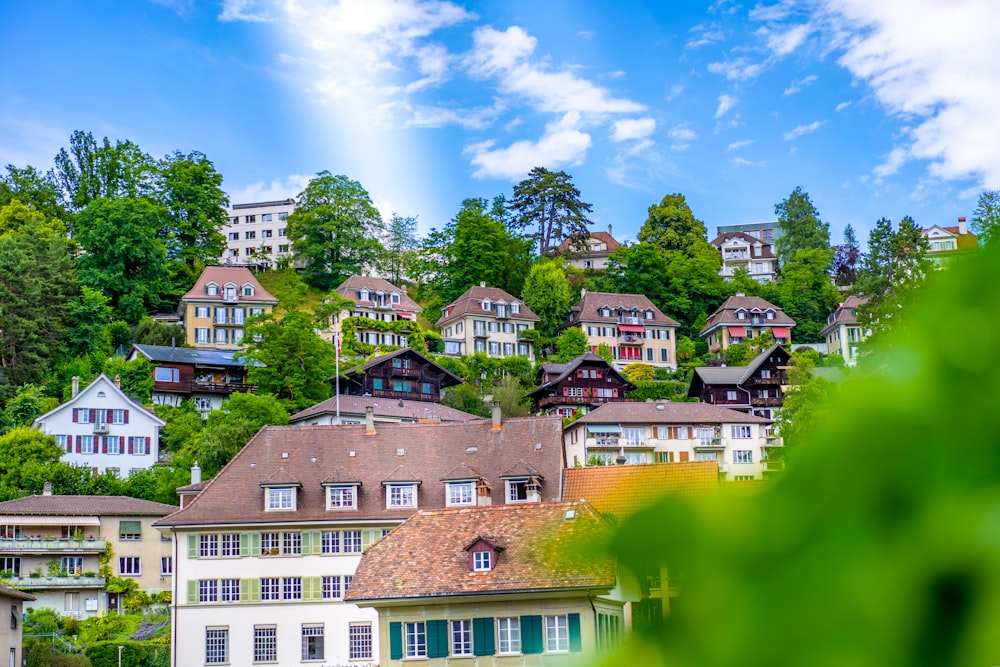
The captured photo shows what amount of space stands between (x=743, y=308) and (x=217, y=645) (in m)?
70.2

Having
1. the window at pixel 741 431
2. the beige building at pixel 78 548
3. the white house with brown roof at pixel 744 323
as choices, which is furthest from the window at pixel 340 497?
the white house with brown roof at pixel 744 323

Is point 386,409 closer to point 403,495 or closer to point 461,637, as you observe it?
point 403,495

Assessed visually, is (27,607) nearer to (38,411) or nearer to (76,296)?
(38,411)

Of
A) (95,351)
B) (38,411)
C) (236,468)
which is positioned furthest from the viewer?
(95,351)

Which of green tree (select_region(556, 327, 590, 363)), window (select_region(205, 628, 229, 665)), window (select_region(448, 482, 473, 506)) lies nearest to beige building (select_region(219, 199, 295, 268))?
green tree (select_region(556, 327, 590, 363))

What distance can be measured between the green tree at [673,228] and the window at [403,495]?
259 feet

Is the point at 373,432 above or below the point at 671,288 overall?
below

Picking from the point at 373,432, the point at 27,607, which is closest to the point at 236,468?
the point at 373,432

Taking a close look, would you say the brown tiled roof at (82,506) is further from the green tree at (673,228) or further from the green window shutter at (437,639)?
the green tree at (673,228)

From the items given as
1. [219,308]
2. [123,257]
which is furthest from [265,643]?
[123,257]

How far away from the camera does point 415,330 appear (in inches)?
3546

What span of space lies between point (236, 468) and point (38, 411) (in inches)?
1227

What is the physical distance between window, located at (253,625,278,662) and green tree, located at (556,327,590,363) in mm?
55252

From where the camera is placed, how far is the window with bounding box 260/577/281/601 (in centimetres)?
4022
